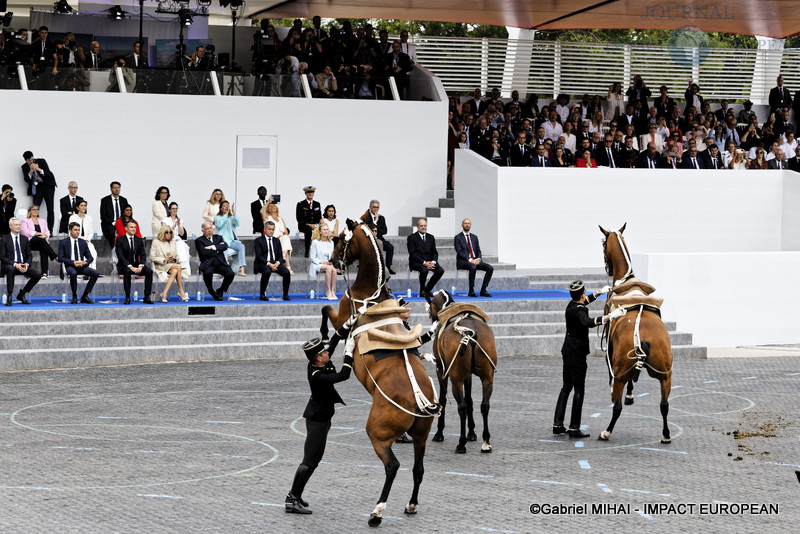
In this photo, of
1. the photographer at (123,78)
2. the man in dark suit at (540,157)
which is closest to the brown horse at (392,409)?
the photographer at (123,78)

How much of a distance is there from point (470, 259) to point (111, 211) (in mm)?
6923

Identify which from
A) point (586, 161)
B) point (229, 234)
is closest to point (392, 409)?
point (229, 234)

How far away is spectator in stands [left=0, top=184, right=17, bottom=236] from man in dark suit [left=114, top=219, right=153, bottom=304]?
2867mm

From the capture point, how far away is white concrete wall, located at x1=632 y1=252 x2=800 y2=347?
20625mm

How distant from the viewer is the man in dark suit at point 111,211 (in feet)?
71.4

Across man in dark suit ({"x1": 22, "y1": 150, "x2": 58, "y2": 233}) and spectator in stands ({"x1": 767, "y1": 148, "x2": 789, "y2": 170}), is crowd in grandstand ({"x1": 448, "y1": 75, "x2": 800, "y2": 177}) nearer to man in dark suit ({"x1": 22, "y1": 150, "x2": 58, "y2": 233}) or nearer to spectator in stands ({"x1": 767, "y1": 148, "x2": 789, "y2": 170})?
spectator in stands ({"x1": 767, "y1": 148, "x2": 789, "y2": 170})

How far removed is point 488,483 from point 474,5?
22.1m

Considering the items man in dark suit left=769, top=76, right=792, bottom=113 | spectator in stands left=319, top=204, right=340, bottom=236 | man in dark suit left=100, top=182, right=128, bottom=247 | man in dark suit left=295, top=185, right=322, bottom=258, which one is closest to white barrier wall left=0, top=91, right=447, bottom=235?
man in dark suit left=295, top=185, right=322, bottom=258

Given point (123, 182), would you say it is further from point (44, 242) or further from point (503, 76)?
point (503, 76)

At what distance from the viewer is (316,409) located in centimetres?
952

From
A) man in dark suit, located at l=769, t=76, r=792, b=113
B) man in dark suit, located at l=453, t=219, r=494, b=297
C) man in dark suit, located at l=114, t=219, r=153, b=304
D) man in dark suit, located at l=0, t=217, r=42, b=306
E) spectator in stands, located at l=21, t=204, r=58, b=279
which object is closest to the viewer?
man in dark suit, located at l=0, t=217, r=42, b=306

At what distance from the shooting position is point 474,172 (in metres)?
25.7

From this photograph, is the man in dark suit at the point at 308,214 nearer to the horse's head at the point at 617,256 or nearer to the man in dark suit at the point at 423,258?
the man in dark suit at the point at 423,258

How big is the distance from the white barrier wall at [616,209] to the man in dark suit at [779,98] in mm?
5555
